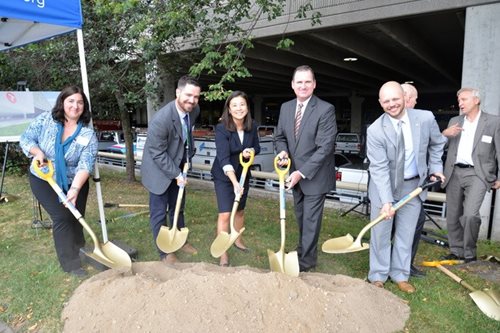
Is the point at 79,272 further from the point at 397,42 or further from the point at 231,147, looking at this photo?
the point at 397,42

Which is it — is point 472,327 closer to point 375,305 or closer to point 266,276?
point 375,305

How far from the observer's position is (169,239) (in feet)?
11.3

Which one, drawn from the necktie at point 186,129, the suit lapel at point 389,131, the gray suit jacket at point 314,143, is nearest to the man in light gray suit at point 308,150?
the gray suit jacket at point 314,143

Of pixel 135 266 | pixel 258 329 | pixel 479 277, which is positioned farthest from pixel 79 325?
pixel 479 277

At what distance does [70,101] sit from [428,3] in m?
4.85

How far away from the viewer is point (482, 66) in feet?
15.7

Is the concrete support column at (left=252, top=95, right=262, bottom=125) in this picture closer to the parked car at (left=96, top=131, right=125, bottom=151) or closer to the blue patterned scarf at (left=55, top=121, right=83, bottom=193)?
the parked car at (left=96, top=131, right=125, bottom=151)

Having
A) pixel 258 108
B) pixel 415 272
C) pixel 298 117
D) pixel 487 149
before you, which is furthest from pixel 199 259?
pixel 258 108

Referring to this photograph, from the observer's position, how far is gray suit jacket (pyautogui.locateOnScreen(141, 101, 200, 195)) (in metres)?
3.32

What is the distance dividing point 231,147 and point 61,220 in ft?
5.48

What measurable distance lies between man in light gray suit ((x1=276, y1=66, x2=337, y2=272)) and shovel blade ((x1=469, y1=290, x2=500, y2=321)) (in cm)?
134

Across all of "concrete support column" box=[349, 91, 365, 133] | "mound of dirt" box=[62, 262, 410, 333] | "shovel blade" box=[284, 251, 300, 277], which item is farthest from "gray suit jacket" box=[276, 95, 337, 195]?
"concrete support column" box=[349, 91, 365, 133]

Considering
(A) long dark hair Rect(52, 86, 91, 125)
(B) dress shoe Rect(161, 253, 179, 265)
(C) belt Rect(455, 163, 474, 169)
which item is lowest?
(B) dress shoe Rect(161, 253, 179, 265)

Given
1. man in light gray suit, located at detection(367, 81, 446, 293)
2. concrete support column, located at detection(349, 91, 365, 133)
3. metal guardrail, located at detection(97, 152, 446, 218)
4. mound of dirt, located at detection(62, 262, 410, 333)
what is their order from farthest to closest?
concrete support column, located at detection(349, 91, 365, 133) < metal guardrail, located at detection(97, 152, 446, 218) < man in light gray suit, located at detection(367, 81, 446, 293) < mound of dirt, located at detection(62, 262, 410, 333)
